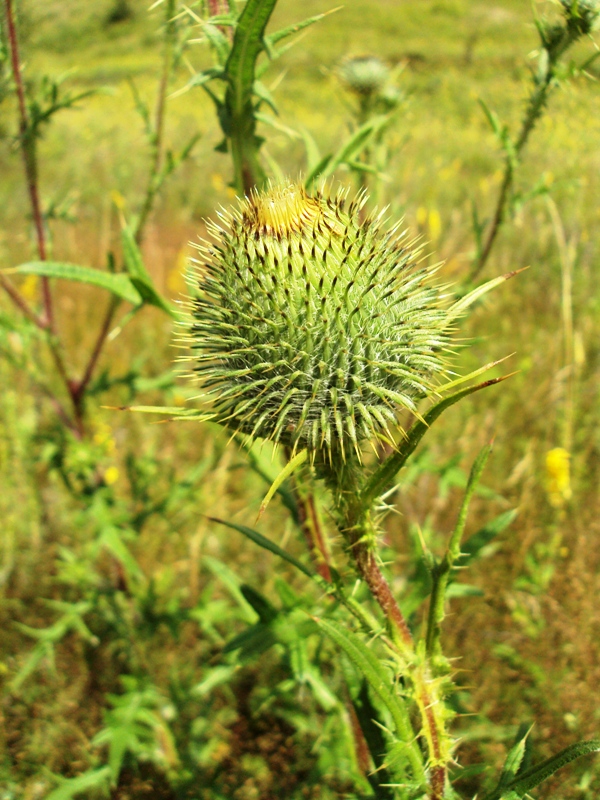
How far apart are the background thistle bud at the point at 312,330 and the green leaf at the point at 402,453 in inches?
4.7

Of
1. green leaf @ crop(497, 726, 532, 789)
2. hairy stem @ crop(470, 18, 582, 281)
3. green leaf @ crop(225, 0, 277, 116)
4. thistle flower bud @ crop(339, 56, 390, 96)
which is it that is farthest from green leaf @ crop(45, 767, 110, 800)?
thistle flower bud @ crop(339, 56, 390, 96)

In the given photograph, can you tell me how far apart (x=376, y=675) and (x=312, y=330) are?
0.87 metres

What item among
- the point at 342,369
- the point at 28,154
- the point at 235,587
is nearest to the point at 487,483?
the point at 235,587

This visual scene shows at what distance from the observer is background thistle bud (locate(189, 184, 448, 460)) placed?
5.30 ft

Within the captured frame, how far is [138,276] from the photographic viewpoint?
6.68 feet

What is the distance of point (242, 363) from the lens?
5.61ft

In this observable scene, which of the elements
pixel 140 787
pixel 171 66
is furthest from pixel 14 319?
pixel 140 787

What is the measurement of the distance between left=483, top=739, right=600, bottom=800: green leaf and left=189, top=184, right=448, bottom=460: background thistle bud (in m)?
0.83

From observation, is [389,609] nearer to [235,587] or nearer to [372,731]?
[372,731]

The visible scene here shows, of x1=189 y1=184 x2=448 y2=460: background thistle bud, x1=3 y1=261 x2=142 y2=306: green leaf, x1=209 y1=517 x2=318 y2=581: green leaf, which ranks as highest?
x1=3 y1=261 x2=142 y2=306: green leaf

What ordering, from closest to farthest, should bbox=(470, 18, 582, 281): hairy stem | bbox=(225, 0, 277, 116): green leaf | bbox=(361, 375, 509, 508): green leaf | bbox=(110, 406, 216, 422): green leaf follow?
bbox=(361, 375, 509, 508): green leaf
bbox=(110, 406, 216, 422): green leaf
bbox=(225, 0, 277, 116): green leaf
bbox=(470, 18, 582, 281): hairy stem

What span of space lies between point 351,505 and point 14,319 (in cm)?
210

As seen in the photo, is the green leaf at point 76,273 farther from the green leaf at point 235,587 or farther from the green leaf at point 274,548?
the green leaf at point 235,587

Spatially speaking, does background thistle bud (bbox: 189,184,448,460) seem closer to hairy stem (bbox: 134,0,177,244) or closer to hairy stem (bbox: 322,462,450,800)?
hairy stem (bbox: 322,462,450,800)
